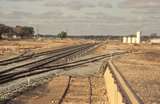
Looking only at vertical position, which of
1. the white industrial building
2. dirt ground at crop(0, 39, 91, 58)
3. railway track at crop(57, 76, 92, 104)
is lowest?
the white industrial building

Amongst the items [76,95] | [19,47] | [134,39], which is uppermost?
[76,95]

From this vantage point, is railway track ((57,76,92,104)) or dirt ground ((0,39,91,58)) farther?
dirt ground ((0,39,91,58))

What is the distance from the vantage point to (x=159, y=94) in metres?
15.0

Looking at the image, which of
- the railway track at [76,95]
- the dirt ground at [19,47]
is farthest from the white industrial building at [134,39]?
the railway track at [76,95]

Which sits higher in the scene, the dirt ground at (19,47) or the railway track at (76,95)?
the railway track at (76,95)

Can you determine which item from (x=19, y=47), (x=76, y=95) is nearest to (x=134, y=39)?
(x=19, y=47)

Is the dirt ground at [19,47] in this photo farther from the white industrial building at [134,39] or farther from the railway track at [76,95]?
the railway track at [76,95]

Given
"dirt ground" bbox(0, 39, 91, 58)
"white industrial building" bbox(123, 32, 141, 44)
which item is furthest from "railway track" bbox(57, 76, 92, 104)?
"white industrial building" bbox(123, 32, 141, 44)

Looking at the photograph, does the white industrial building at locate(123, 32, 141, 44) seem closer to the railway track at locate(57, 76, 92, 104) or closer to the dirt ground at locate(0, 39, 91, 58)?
the dirt ground at locate(0, 39, 91, 58)

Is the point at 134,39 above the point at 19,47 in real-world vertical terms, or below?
below

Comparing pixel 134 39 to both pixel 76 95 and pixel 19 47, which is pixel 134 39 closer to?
pixel 19 47

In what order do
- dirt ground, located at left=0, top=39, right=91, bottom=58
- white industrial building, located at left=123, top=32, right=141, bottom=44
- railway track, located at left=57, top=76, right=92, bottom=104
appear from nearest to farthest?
railway track, located at left=57, top=76, right=92, bottom=104
dirt ground, located at left=0, top=39, right=91, bottom=58
white industrial building, located at left=123, top=32, right=141, bottom=44

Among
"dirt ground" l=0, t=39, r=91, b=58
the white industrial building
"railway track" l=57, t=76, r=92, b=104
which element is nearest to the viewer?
"railway track" l=57, t=76, r=92, b=104

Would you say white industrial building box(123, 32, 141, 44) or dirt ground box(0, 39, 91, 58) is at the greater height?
dirt ground box(0, 39, 91, 58)
